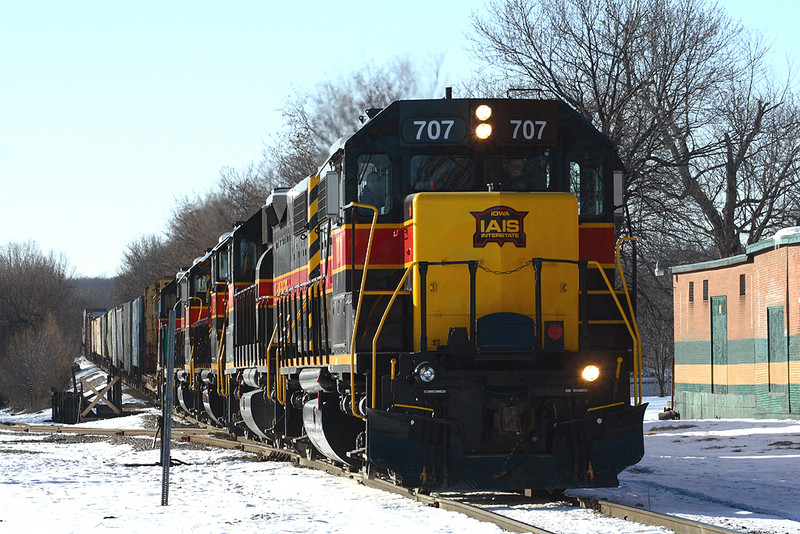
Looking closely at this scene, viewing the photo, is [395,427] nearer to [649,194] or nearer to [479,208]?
[479,208]

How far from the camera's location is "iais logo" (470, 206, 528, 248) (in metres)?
10.3

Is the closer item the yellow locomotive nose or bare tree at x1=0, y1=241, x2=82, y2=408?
the yellow locomotive nose

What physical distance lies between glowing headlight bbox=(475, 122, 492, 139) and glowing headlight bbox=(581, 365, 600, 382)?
94.0 inches

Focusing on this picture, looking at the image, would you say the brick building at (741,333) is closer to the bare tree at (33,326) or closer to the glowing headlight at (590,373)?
the glowing headlight at (590,373)

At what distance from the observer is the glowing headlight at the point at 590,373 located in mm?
10109

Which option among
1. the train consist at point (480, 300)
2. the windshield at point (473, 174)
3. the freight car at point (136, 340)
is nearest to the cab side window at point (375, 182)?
the train consist at point (480, 300)

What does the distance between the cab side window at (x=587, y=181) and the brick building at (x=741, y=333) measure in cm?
1449

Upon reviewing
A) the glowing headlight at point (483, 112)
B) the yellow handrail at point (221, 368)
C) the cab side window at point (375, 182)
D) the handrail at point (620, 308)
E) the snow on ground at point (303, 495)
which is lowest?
the snow on ground at point (303, 495)

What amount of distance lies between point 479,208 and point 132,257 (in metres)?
101

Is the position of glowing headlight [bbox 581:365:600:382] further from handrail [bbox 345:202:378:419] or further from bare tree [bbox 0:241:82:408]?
bare tree [bbox 0:241:82:408]

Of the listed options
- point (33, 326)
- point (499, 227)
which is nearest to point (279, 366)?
point (499, 227)

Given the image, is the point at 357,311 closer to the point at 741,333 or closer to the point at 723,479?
the point at 723,479

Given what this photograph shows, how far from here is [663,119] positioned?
3416cm

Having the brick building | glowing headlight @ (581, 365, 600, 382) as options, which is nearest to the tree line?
the brick building
